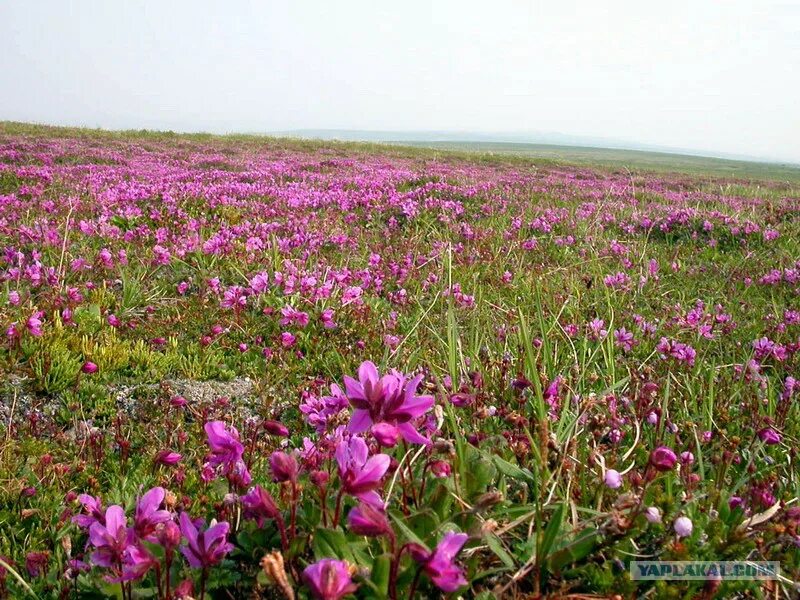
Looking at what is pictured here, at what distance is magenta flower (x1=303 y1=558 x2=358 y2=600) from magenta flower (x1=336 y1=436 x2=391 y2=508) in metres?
0.28

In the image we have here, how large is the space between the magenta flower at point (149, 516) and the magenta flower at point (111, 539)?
33 mm

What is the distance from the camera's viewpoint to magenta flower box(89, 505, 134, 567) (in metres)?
1.48

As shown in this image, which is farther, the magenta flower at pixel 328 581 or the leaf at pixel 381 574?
the leaf at pixel 381 574

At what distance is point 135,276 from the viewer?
19.1 feet

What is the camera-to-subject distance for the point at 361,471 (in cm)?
148

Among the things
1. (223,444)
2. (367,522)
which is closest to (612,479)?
(367,522)

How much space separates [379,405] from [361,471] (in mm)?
177

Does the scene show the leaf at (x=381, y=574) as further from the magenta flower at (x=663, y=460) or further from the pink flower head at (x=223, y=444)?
the magenta flower at (x=663, y=460)

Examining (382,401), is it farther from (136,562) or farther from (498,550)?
(136,562)

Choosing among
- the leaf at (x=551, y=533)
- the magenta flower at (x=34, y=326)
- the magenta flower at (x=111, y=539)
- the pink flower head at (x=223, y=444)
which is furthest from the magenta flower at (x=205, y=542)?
the magenta flower at (x=34, y=326)

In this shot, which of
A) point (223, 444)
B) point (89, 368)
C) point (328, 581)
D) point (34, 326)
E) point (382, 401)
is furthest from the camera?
point (34, 326)

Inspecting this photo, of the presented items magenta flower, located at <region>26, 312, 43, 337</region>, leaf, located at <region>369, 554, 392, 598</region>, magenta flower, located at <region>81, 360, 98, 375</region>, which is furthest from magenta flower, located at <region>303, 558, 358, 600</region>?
magenta flower, located at <region>26, 312, 43, 337</region>

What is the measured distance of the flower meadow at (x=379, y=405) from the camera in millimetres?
1581

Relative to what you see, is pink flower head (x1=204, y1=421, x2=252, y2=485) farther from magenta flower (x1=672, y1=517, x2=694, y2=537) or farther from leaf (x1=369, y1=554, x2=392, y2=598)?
magenta flower (x1=672, y1=517, x2=694, y2=537)
